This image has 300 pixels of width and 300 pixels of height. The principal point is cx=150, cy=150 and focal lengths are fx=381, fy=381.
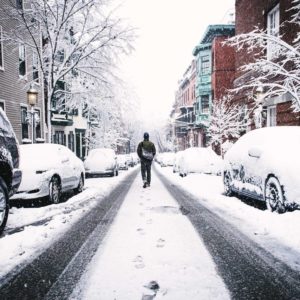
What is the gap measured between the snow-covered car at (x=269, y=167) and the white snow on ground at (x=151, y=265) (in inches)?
70.8

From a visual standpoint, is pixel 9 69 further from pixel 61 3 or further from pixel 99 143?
pixel 99 143

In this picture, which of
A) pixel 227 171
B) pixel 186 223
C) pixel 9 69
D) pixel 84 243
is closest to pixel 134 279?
pixel 84 243

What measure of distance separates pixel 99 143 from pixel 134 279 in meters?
37.3

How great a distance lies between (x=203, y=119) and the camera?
3953cm

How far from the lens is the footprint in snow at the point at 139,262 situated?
399 centimetres

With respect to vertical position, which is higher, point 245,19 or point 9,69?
point 245,19

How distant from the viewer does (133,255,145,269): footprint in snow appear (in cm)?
Answer: 399

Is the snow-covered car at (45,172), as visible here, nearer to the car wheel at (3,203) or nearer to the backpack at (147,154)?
the car wheel at (3,203)

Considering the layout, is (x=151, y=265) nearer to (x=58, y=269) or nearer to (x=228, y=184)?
(x=58, y=269)

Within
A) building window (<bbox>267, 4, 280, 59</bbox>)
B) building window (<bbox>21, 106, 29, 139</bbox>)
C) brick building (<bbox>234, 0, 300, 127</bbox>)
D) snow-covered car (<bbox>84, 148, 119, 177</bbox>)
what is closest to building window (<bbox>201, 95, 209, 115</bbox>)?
brick building (<bbox>234, 0, 300, 127</bbox>)

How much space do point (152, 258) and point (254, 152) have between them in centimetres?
440

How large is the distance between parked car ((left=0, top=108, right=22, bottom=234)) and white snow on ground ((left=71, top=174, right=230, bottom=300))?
1.66 m

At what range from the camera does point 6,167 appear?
6.06 metres

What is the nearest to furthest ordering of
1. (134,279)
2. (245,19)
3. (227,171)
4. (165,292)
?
(165,292) → (134,279) → (227,171) → (245,19)
